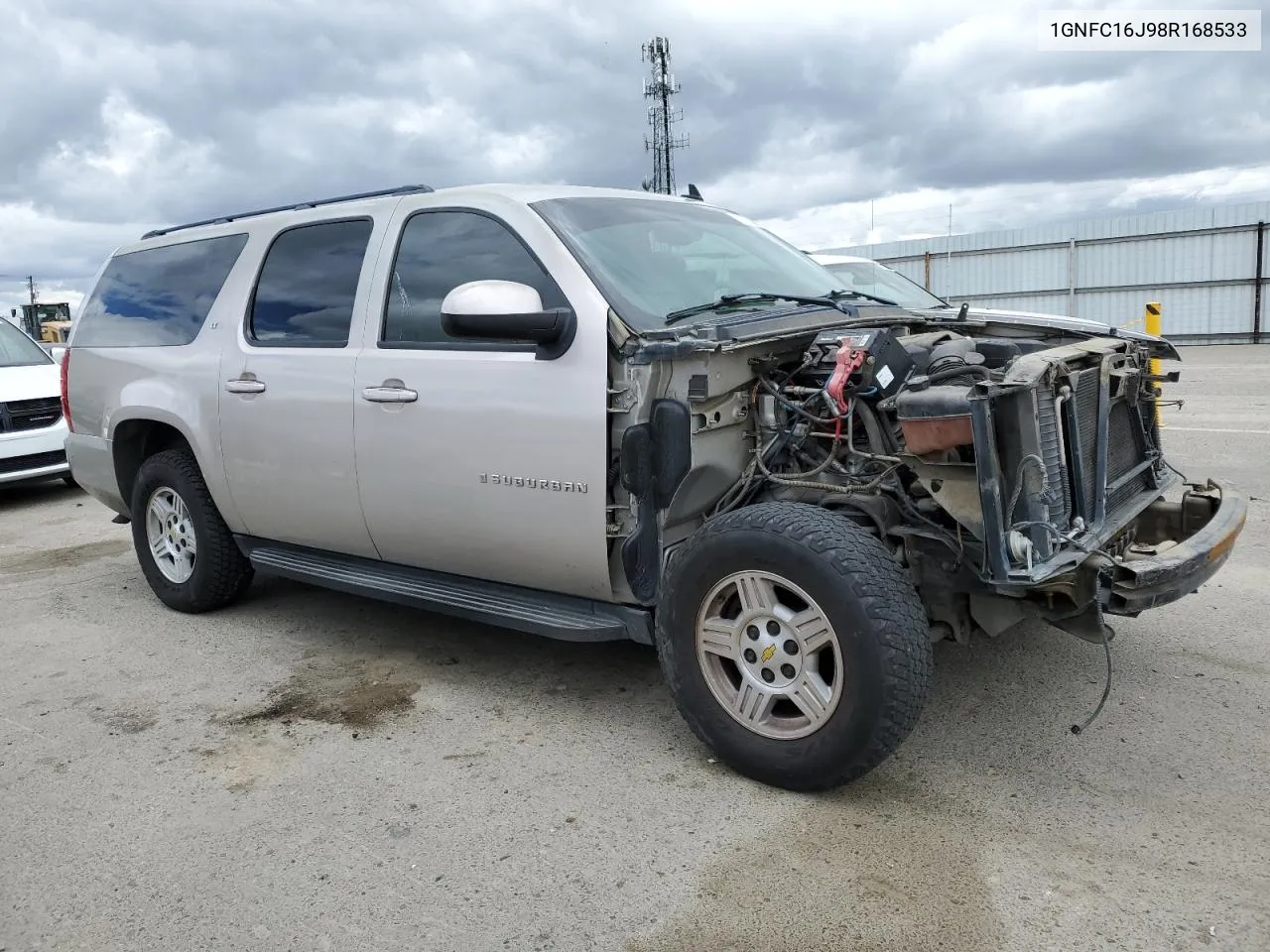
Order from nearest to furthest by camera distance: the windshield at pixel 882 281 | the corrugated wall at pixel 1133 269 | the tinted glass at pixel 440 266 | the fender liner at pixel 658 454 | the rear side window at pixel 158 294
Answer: the fender liner at pixel 658 454 → the tinted glass at pixel 440 266 → the rear side window at pixel 158 294 → the windshield at pixel 882 281 → the corrugated wall at pixel 1133 269

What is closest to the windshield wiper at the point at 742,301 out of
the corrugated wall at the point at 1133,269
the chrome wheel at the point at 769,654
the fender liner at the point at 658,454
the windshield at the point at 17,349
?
the fender liner at the point at 658,454

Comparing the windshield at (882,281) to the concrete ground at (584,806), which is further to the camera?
the windshield at (882,281)

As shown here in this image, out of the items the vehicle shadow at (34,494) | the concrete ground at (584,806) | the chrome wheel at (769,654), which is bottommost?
the concrete ground at (584,806)

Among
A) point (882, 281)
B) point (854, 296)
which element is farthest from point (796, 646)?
point (882, 281)

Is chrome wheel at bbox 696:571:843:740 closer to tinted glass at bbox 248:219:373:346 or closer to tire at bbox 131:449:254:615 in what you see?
tinted glass at bbox 248:219:373:346

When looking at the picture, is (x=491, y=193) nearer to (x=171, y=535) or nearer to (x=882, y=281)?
(x=171, y=535)

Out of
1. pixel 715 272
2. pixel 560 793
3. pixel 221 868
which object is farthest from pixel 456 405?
pixel 221 868

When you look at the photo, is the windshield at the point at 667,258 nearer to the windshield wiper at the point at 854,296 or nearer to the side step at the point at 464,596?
the windshield wiper at the point at 854,296

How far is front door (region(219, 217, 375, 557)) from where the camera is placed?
4223 millimetres

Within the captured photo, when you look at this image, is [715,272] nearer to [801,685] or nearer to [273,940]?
[801,685]

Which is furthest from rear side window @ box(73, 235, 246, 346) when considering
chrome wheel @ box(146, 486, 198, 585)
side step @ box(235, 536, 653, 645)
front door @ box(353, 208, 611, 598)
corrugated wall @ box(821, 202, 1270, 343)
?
corrugated wall @ box(821, 202, 1270, 343)

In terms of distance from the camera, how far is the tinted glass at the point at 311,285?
4281 millimetres

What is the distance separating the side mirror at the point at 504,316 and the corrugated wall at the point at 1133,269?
22648mm

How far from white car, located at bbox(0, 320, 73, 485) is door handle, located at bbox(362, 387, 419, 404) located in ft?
19.4
